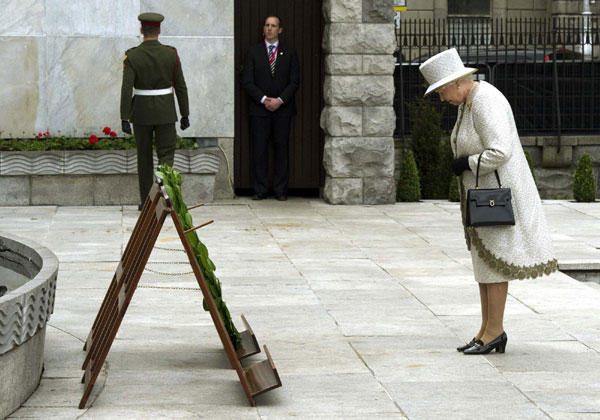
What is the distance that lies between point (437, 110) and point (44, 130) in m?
5.58

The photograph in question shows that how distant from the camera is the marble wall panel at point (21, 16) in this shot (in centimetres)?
1453

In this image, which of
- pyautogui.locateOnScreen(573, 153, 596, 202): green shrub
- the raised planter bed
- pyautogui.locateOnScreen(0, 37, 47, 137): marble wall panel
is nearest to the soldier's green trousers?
the raised planter bed

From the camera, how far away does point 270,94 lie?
49.3ft

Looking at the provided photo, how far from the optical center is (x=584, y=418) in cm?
568

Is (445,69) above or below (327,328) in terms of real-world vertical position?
above

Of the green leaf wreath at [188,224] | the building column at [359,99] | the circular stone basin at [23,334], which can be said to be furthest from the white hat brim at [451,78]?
the building column at [359,99]

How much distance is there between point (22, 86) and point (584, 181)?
7.33m

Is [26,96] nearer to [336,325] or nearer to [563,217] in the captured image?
[563,217]

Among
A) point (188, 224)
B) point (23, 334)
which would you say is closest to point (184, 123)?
point (188, 224)

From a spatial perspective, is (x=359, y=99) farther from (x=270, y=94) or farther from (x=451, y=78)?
(x=451, y=78)

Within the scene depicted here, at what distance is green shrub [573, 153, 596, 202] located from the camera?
1550 cm

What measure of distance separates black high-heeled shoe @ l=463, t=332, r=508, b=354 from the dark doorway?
28.3ft

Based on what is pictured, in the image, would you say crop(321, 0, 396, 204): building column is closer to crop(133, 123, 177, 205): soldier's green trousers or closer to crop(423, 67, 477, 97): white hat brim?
crop(133, 123, 177, 205): soldier's green trousers

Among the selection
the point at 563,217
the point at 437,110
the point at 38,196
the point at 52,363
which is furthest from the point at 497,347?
the point at 437,110
